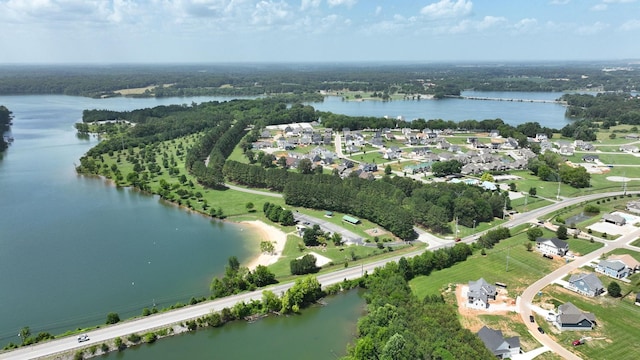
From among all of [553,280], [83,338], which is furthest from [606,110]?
[83,338]

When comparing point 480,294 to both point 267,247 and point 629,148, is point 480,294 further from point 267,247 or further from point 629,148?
point 629,148

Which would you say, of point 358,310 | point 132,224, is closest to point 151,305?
point 358,310

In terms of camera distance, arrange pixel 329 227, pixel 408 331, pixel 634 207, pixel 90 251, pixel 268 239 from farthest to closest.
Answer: pixel 634 207 → pixel 329 227 → pixel 268 239 → pixel 90 251 → pixel 408 331

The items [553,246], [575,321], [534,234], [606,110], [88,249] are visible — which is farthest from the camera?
[606,110]

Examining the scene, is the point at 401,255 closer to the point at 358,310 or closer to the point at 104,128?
the point at 358,310

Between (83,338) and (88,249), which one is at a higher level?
(83,338)

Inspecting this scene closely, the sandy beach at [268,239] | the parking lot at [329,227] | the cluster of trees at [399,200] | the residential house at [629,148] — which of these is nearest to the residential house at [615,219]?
the cluster of trees at [399,200]
